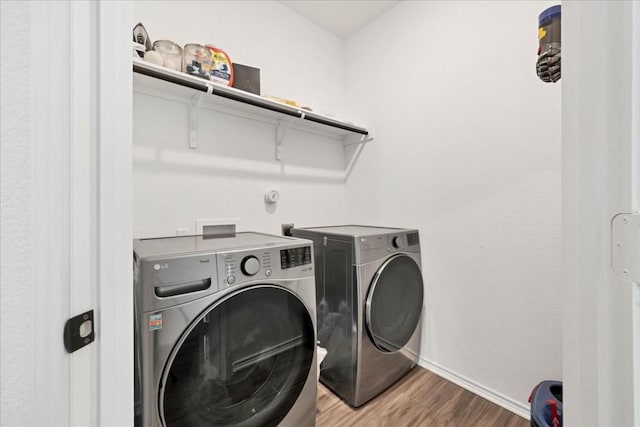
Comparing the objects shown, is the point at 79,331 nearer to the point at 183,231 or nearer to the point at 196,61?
the point at 183,231

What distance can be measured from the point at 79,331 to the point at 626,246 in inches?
35.3

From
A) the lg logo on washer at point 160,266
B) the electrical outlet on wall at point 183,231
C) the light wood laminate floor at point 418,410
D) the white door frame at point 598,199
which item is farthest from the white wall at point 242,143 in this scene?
the white door frame at point 598,199

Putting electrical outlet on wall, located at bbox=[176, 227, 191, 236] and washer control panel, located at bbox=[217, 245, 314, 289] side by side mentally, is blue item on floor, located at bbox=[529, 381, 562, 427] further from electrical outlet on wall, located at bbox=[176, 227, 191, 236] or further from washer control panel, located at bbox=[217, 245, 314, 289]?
electrical outlet on wall, located at bbox=[176, 227, 191, 236]

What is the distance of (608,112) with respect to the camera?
0.43m

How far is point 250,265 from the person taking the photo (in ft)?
3.28

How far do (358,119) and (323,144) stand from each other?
382mm

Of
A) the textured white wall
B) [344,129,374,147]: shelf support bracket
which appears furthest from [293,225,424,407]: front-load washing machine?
the textured white wall

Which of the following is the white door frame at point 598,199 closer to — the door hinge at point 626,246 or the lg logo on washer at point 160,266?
the door hinge at point 626,246

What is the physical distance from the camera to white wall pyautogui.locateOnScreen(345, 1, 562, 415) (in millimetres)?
1349

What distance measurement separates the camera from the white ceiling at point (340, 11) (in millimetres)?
1930

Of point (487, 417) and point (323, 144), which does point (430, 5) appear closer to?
point (323, 144)

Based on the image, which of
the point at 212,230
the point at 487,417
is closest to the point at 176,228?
the point at 212,230

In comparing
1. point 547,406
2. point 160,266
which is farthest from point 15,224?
A: point 547,406

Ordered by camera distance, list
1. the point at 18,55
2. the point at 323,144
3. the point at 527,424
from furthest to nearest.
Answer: the point at 323,144
the point at 527,424
the point at 18,55
